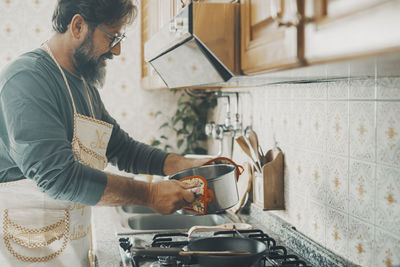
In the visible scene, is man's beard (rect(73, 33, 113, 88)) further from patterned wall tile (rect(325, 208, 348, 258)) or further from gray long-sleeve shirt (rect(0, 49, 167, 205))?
patterned wall tile (rect(325, 208, 348, 258))

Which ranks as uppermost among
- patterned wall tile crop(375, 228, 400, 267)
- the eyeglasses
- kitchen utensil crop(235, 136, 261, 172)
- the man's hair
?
the man's hair

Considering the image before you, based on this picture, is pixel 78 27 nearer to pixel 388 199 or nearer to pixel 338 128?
pixel 338 128

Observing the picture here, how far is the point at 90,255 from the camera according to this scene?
156 cm

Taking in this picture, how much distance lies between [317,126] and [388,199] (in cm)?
39

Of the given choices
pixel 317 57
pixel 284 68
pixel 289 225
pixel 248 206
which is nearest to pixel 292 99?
pixel 289 225

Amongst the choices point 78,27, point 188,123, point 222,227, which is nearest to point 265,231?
point 222,227

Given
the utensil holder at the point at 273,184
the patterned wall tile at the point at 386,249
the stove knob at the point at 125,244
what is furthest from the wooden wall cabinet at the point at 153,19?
the patterned wall tile at the point at 386,249

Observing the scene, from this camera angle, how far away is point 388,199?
3.42 feet

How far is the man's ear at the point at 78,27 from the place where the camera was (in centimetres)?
136

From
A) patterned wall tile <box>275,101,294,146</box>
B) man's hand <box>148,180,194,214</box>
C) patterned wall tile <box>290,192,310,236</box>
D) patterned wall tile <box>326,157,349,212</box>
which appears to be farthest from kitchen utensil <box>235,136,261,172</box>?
man's hand <box>148,180,194,214</box>

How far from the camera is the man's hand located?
3.99ft

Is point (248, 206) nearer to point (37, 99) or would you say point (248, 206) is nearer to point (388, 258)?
point (388, 258)

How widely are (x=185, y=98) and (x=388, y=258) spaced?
1900mm

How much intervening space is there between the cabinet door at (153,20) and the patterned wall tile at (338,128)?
2.25ft
